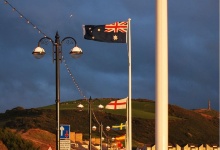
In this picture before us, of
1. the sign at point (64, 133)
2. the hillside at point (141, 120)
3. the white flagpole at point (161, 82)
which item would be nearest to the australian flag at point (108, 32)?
the sign at point (64, 133)

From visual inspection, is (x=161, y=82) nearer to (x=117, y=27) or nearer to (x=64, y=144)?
(x=64, y=144)

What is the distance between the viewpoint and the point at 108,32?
2420 centimetres

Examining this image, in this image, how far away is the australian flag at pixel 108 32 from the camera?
2327cm

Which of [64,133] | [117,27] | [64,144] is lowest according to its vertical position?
[64,144]

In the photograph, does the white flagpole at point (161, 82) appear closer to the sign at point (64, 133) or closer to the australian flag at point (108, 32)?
the australian flag at point (108, 32)

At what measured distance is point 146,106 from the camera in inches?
7047

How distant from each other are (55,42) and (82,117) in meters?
127

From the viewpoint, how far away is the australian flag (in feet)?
76.3

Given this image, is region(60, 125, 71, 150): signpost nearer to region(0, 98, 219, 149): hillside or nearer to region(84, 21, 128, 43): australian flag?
region(84, 21, 128, 43): australian flag

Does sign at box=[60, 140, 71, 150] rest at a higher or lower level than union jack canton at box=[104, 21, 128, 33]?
lower

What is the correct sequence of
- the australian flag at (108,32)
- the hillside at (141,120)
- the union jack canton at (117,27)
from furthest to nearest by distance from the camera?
1. the hillside at (141,120)
2. the union jack canton at (117,27)
3. the australian flag at (108,32)

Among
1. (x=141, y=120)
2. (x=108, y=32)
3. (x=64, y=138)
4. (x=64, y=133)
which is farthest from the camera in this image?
(x=141, y=120)

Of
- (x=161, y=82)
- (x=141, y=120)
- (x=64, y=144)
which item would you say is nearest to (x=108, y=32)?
(x=64, y=144)

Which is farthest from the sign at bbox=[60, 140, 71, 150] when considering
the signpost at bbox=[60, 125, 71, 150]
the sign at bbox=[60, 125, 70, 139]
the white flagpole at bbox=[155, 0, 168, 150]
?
the white flagpole at bbox=[155, 0, 168, 150]
